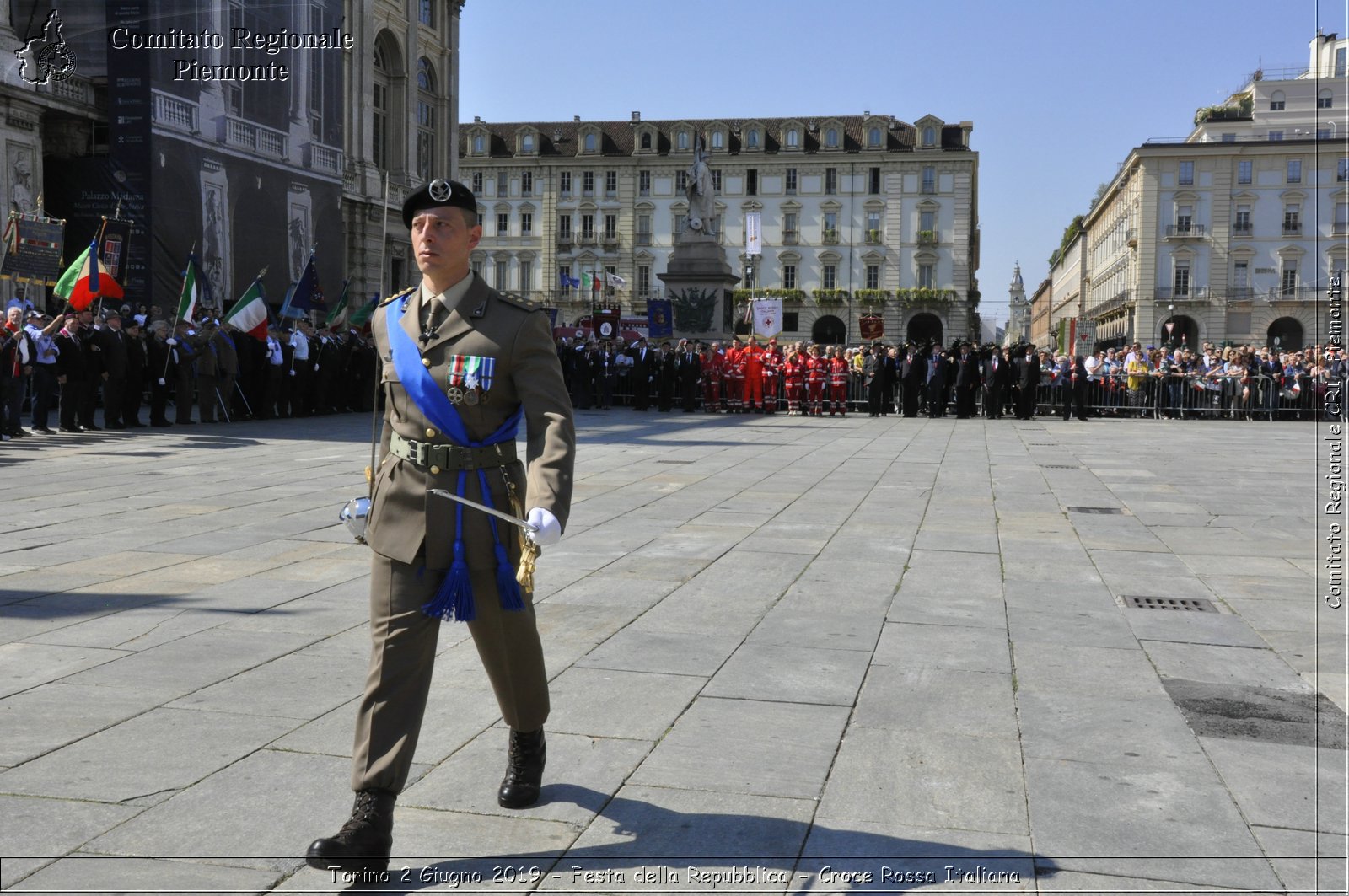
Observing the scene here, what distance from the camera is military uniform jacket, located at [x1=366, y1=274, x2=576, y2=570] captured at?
3598mm

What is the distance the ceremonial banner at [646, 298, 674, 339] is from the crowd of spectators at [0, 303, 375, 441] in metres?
9.07

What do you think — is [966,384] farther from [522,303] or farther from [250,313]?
[522,303]

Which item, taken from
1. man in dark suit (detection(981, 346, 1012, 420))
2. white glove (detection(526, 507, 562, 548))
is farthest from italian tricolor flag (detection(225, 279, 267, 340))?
white glove (detection(526, 507, 562, 548))

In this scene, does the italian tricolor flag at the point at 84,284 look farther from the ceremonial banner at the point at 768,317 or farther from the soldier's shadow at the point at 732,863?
the ceremonial banner at the point at 768,317

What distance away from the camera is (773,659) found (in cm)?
568

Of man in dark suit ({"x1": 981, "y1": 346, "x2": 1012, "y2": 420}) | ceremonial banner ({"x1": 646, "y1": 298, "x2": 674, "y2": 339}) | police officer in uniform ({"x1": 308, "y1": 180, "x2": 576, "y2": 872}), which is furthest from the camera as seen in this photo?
ceremonial banner ({"x1": 646, "y1": 298, "x2": 674, "y2": 339})

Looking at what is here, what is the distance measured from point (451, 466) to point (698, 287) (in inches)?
1155

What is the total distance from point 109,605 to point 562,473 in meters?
4.12

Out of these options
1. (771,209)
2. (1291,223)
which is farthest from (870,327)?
(771,209)

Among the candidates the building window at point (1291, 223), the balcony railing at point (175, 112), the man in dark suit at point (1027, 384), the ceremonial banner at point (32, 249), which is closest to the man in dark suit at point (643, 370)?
the man in dark suit at point (1027, 384)

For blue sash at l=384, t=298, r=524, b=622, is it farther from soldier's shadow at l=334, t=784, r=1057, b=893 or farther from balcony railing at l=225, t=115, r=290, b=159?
balcony railing at l=225, t=115, r=290, b=159

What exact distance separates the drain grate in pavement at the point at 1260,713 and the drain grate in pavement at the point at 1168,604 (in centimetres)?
160

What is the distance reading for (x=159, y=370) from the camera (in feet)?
64.3

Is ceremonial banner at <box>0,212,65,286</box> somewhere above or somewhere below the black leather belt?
above
